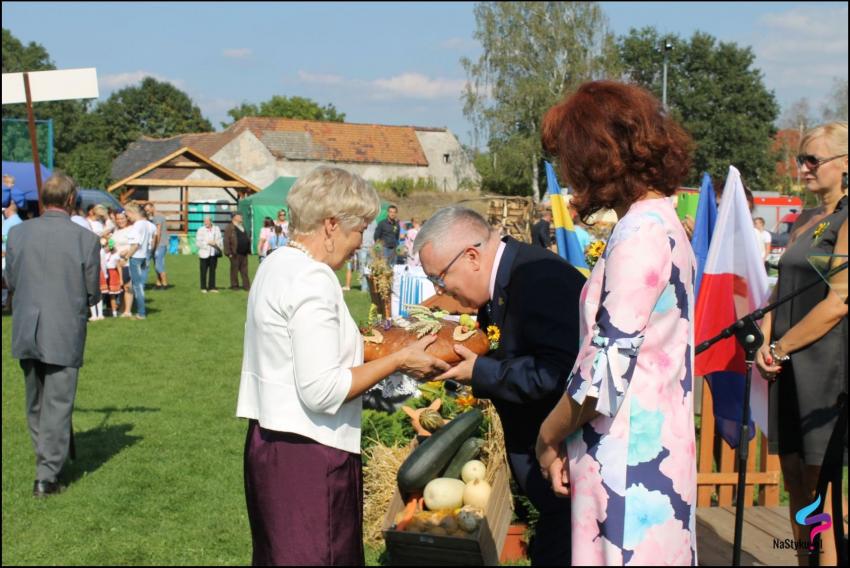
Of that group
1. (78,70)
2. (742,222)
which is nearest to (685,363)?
(742,222)

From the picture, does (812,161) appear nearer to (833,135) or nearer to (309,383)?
(833,135)

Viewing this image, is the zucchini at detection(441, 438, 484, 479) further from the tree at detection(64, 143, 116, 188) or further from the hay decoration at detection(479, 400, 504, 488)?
the tree at detection(64, 143, 116, 188)

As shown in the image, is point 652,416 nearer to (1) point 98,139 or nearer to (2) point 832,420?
(2) point 832,420

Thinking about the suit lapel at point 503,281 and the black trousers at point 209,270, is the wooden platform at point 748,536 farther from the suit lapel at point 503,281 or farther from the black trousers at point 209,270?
the black trousers at point 209,270

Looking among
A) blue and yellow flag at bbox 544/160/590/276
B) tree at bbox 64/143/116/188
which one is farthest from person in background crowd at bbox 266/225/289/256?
tree at bbox 64/143/116/188

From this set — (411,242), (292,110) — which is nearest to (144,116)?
(292,110)

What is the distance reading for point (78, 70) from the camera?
20.5 ft

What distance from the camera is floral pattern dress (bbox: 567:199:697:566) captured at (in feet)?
7.41

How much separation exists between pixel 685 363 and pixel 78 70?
5256 millimetres

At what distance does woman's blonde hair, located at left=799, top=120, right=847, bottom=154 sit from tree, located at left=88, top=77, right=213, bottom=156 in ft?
268

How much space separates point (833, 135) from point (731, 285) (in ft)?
4.60

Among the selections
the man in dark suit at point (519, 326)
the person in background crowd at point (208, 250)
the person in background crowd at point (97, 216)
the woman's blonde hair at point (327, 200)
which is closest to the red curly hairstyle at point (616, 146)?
the man in dark suit at point (519, 326)

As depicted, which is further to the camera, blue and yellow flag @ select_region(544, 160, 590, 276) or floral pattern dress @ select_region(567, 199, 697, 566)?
blue and yellow flag @ select_region(544, 160, 590, 276)

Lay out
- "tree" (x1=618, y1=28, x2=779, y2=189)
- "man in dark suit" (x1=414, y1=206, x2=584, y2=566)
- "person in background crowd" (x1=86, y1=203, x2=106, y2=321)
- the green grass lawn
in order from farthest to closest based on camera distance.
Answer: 1. "tree" (x1=618, y1=28, x2=779, y2=189)
2. "person in background crowd" (x1=86, y1=203, x2=106, y2=321)
3. the green grass lawn
4. "man in dark suit" (x1=414, y1=206, x2=584, y2=566)
